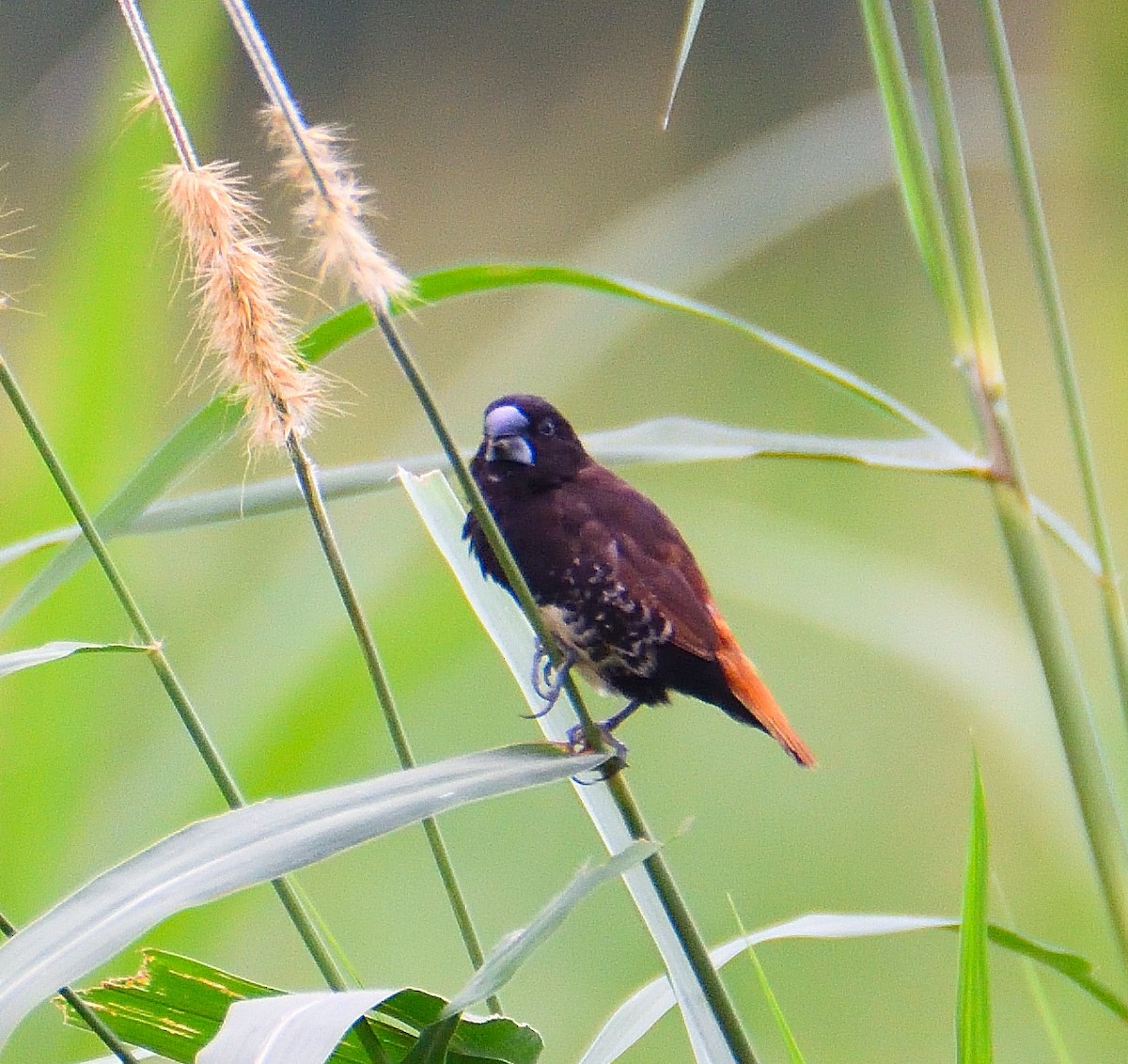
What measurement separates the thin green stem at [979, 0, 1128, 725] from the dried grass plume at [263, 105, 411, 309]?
12.1 inches

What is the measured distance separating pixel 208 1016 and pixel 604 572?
0.33 metres

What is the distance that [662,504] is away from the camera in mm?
2693

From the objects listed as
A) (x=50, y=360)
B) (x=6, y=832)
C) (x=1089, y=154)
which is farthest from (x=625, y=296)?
(x=1089, y=154)

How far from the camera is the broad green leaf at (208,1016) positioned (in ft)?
1.55

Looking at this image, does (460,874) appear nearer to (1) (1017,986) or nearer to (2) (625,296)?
(1) (1017,986)

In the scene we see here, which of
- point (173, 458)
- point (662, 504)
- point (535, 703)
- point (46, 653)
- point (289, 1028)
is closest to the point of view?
point (289, 1028)

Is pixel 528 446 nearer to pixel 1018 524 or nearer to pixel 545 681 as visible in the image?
pixel 545 681

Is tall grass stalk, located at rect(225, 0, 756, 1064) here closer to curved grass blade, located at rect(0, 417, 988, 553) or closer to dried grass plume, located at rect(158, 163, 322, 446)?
dried grass plume, located at rect(158, 163, 322, 446)

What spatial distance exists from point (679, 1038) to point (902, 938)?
19.3 inches

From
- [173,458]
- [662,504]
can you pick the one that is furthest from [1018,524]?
[662,504]

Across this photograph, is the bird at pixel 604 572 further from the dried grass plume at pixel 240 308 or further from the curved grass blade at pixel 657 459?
the dried grass plume at pixel 240 308

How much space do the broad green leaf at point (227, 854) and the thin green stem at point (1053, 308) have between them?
27cm

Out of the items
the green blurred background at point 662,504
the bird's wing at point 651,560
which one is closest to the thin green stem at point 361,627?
the bird's wing at point 651,560

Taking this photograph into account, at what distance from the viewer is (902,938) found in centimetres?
241
